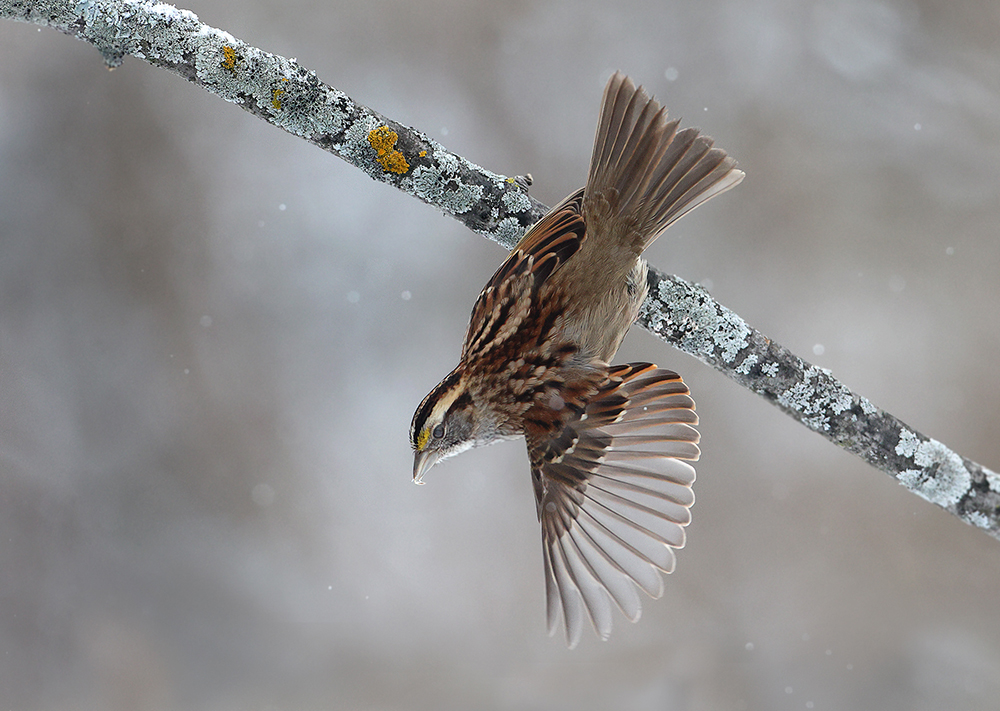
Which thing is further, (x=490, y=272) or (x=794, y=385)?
(x=490, y=272)

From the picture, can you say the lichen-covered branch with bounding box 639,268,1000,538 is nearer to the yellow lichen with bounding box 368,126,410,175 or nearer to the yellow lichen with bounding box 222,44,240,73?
the yellow lichen with bounding box 368,126,410,175

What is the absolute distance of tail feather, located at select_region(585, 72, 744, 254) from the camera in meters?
1.82

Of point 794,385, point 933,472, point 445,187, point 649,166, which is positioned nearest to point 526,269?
→ point 445,187

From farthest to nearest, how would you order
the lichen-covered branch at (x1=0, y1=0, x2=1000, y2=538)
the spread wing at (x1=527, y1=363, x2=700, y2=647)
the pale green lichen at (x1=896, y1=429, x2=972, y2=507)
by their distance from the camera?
the pale green lichen at (x1=896, y1=429, x2=972, y2=507), the spread wing at (x1=527, y1=363, x2=700, y2=647), the lichen-covered branch at (x1=0, y1=0, x2=1000, y2=538)

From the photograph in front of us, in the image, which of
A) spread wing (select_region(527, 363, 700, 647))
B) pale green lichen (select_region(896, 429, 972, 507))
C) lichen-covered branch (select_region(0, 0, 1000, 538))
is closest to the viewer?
lichen-covered branch (select_region(0, 0, 1000, 538))

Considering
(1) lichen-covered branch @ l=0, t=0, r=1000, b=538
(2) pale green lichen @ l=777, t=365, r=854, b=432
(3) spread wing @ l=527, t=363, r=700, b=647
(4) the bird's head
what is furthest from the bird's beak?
(2) pale green lichen @ l=777, t=365, r=854, b=432

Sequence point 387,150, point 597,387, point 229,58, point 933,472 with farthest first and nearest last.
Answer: point 933,472 → point 597,387 → point 387,150 → point 229,58

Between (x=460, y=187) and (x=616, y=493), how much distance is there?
0.74 meters

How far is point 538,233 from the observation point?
179 centimetres

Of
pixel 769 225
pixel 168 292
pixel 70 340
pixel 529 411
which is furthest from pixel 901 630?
pixel 70 340

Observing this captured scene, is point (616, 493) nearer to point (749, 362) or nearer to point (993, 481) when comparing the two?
point (749, 362)

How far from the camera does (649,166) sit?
1838mm

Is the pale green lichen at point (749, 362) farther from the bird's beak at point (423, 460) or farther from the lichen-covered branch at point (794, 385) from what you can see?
the bird's beak at point (423, 460)

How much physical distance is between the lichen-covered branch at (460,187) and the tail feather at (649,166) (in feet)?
0.48
